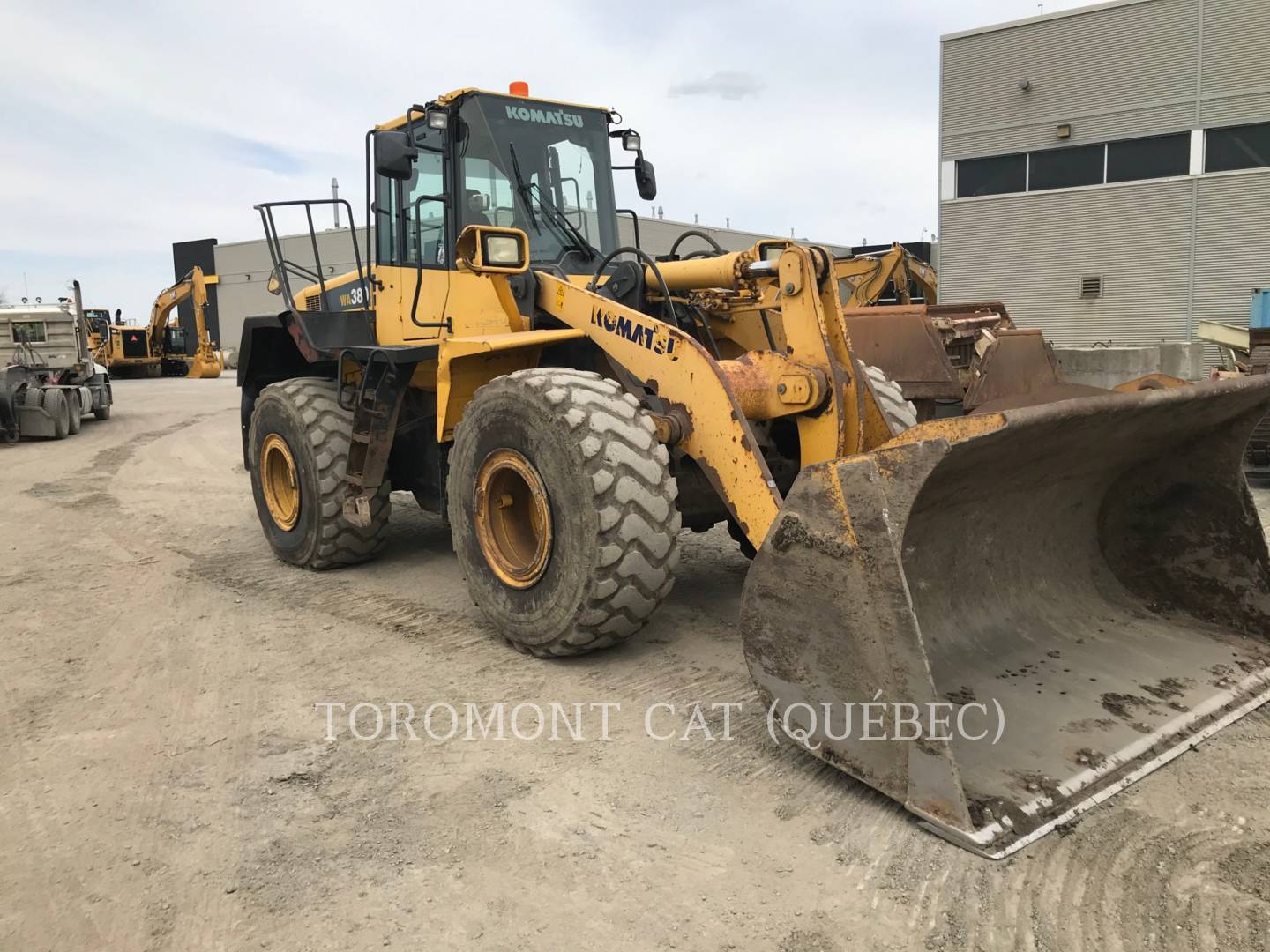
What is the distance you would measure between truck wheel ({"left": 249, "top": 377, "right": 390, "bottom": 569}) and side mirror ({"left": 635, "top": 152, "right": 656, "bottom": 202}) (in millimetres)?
2302

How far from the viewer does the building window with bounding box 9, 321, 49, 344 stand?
17.5 m

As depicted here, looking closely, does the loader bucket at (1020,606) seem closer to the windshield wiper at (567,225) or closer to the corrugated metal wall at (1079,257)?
the windshield wiper at (567,225)

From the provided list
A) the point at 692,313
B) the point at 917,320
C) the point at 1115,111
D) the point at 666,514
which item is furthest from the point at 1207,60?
the point at 666,514

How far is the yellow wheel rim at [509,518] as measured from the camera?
169 inches

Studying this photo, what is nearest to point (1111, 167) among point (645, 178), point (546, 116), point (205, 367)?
point (645, 178)

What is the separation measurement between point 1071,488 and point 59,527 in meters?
7.62

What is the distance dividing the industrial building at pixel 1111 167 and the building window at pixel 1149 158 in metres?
0.03

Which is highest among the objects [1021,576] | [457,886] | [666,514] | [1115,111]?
[1115,111]

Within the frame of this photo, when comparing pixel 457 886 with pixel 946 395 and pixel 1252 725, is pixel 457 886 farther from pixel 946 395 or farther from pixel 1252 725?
pixel 946 395

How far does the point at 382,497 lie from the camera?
606 centimetres

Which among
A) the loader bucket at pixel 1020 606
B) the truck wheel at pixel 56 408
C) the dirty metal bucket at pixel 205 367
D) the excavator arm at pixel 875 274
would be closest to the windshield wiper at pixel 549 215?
the loader bucket at pixel 1020 606

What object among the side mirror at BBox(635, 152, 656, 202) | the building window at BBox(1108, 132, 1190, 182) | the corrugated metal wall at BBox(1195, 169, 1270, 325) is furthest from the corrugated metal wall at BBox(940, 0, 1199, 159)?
the side mirror at BBox(635, 152, 656, 202)

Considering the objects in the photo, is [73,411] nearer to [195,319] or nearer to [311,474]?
[311,474]

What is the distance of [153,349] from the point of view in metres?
34.4
